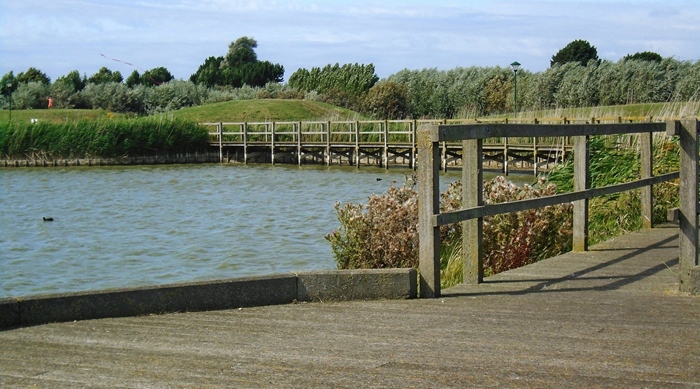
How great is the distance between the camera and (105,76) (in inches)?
4476

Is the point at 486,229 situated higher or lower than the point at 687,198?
lower

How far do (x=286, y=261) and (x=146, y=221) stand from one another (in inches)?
429

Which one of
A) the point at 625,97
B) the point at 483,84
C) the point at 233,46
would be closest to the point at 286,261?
the point at 625,97

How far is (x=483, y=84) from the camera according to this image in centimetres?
7381

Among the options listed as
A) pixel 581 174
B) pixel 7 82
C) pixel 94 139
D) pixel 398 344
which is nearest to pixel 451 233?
pixel 581 174

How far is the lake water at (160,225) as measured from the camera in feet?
60.2

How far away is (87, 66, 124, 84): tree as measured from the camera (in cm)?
11290

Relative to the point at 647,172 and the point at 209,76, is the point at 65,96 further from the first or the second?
the point at 647,172

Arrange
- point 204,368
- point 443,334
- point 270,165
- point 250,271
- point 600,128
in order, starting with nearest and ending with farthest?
point 204,368 < point 443,334 < point 600,128 < point 250,271 < point 270,165

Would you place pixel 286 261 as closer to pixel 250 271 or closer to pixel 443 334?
pixel 250 271

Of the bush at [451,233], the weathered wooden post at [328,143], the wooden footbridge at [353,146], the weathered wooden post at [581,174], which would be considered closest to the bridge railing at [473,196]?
the weathered wooden post at [581,174]

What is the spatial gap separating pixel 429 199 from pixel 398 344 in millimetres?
1670

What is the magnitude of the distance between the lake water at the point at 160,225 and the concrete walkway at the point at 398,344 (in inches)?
286

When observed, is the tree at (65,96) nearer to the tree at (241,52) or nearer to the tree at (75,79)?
the tree at (75,79)
